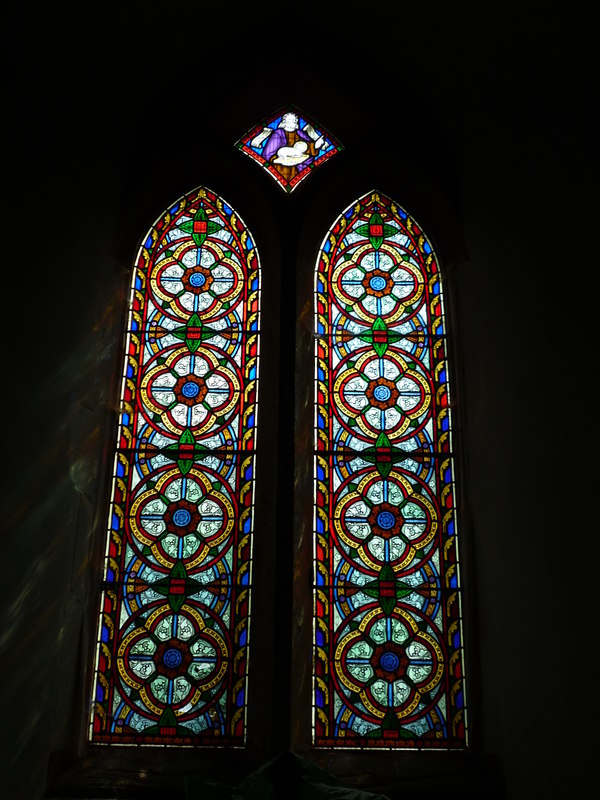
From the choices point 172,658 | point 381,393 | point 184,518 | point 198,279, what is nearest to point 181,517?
point 184,518

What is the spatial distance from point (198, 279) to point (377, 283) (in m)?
0.68

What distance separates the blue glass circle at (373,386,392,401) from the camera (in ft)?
12.9

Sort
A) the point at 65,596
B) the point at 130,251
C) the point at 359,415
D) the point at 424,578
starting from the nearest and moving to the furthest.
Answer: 1. the point at 65,596
2. the point at 424,578
3. the point at 359,415
4. the point at 130,251

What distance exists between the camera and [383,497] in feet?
12.4

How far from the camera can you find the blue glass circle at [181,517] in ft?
12.2

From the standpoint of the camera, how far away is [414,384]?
3957mm

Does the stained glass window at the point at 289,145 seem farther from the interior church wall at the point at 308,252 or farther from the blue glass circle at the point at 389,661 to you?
the blue glass circle at the point at 389,661

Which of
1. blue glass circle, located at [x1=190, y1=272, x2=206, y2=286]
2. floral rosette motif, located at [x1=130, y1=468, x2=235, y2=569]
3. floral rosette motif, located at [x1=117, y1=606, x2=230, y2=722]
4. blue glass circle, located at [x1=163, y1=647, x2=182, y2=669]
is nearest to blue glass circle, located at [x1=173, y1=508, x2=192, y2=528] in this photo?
floral rosette motif, located at [x1=130, y1=468, x2=235, y2=569]

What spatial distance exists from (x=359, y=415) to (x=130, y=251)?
1.09 metres

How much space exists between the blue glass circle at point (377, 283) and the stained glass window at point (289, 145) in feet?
1.69

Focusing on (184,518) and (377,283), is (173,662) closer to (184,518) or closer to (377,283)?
(184,518)

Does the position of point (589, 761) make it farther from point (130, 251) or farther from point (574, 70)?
point (130, 251)

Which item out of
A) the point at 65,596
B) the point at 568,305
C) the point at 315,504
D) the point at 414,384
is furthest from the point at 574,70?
the point at 65,596

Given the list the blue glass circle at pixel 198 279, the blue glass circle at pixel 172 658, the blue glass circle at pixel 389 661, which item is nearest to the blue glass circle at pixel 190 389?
the blue glass circle at pixel 198 279
